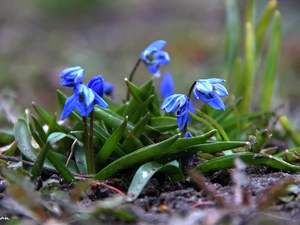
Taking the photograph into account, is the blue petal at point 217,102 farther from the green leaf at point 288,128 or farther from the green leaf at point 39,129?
the green leaf at point 288,128

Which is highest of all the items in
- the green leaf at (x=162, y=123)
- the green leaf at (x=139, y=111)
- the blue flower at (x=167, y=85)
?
the blue flower at (x=167, y=85)

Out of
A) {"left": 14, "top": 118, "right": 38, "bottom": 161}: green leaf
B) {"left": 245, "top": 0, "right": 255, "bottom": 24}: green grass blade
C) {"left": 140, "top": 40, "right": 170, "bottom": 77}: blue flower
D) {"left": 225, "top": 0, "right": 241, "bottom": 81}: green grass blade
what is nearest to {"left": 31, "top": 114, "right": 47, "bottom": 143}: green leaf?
{"left": 14, "top": 118, "right": 38, "bottom": 161}: green leaf

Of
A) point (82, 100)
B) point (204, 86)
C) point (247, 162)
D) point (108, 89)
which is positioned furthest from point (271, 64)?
point (82, 100)

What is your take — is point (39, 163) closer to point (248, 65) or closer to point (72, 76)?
point (72, 76)

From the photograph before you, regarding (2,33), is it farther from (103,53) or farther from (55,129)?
(55,129)

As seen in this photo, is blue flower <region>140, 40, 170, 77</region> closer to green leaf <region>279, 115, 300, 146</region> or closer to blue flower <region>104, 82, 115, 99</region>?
blue flower <region>104, 82, 115, 99</region>

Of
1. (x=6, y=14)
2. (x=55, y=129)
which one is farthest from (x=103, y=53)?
(x=55, y=129)

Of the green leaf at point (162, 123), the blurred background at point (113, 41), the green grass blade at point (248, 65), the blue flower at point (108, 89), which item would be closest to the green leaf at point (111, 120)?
the green leaf at point (162, 123)
